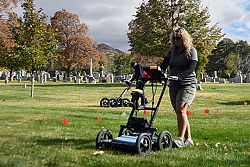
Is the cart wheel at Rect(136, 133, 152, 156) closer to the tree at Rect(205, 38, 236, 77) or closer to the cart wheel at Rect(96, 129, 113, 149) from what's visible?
the cart wheel at Rect(96, 129, 113, 149)

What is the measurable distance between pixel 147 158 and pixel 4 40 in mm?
22215

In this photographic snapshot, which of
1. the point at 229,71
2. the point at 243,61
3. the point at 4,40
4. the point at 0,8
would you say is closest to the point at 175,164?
the point at 4,40

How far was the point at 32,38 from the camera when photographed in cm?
2659

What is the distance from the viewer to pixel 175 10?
47531 millimetres

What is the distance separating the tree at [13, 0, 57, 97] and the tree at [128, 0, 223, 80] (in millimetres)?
20039

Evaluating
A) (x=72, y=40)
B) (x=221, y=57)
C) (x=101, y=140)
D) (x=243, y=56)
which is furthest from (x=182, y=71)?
(x=221, y=57)

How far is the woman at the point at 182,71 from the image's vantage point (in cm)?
663

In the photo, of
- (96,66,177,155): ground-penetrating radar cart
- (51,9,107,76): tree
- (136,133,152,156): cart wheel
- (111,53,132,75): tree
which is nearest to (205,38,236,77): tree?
(111,53,132,75): tree

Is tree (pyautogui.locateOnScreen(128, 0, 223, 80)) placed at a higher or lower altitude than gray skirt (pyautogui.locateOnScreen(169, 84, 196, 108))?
higher

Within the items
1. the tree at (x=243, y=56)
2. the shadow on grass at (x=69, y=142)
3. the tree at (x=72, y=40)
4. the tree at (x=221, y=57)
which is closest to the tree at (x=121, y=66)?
the tree at (x=221, y=57)

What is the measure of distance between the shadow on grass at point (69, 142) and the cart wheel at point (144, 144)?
1.05 meters

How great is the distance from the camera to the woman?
261 inches

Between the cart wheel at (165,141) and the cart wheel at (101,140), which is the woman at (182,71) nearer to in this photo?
the cart wheel at (165,141)

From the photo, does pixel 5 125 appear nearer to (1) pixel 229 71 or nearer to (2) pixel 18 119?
(2) pixel 18 119
